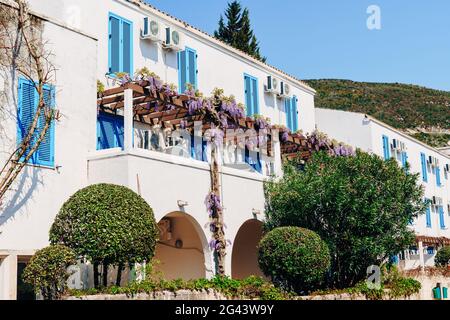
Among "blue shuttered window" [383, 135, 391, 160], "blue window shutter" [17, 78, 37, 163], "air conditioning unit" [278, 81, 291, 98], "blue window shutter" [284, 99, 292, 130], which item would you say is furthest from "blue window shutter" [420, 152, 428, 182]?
"blue window shutter" [17, 78, 37, 163]

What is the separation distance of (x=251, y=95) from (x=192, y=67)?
3479 millimetres

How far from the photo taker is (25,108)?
44.4 feet

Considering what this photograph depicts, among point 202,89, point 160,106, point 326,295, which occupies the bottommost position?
point 326,295

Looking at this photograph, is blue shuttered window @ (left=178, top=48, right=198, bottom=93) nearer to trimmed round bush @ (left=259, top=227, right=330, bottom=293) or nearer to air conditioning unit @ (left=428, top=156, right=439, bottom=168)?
trimmed round bush @ (left=259, top=227, right=330, bottom=293)

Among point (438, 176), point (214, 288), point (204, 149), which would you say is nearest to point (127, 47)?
point (204, 149)

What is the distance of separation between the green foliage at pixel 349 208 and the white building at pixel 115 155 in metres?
1.07

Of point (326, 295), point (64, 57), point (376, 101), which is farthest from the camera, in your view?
point (376, 101)

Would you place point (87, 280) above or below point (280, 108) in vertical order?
below

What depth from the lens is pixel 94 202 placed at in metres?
12.3

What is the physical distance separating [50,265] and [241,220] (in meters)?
7.22

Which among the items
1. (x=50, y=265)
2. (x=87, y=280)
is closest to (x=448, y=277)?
(x=87, y=280)

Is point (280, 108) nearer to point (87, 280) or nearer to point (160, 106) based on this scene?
point (160, 106)

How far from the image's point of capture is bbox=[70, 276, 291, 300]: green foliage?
12.0 m

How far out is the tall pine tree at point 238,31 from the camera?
1660 inches
